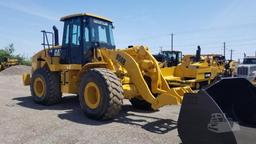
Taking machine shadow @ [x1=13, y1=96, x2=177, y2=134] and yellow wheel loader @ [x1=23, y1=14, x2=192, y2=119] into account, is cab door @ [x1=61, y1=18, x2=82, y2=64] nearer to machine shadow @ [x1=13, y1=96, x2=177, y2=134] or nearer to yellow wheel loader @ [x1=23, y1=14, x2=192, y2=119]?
yellow wheel loader @ [x1=23, y1=14, x2=192, y2=119]

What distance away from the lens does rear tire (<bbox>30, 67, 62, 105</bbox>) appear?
34.9ft

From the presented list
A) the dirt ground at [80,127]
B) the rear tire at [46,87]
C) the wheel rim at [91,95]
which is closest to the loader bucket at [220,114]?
the dirt ground at [80,127]

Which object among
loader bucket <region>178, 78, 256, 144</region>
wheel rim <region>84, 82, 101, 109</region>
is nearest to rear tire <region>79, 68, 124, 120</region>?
wheel rim <region>84, 82, 101, 109</region>

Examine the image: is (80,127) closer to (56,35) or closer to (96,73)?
(96,73)

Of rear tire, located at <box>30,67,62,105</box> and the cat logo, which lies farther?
rear tire, located at <box>30,67,62,105</box>

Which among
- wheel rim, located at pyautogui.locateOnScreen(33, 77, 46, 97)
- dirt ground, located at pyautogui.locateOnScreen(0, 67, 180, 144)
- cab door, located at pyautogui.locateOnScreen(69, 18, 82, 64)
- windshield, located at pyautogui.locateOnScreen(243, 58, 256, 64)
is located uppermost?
cab door, located at pyautogui.locateOnScreen(69, 18, 82, 64)

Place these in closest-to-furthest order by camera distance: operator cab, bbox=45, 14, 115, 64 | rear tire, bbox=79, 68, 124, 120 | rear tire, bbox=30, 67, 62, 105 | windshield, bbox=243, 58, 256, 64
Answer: rear tire, bbox=79, 68, 124, 120
operator cab, bbox=45, 14, 115, 64
rear tire, bbox=30, 67, 62, 105
windshield, bbox=243, 58, 256, 64

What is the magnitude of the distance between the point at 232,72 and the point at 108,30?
12731 millimetres

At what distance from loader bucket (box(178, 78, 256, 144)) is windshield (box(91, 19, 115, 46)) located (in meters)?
5.31

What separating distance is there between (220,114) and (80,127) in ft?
12.6

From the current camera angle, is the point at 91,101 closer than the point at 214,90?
No

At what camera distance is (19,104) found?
11.0 m

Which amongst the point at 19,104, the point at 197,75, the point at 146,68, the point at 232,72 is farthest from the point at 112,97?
the point at 232,72

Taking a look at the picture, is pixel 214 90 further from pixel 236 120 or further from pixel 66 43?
pixel 66 43
